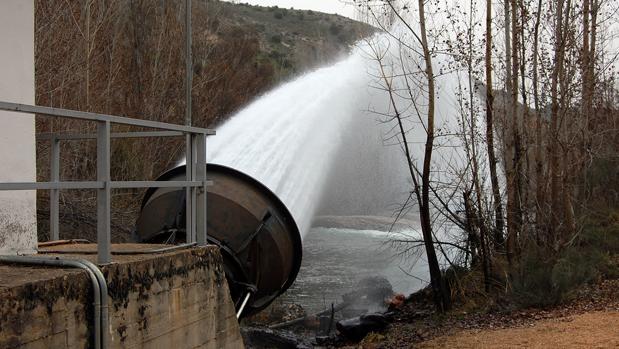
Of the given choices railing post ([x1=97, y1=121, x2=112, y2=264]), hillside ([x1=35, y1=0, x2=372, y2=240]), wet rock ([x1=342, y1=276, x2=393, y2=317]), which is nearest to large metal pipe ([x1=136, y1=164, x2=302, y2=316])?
railing post ([x1=97, y1=121, x2=112, y2=264])

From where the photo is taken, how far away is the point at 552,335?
30.8 ft

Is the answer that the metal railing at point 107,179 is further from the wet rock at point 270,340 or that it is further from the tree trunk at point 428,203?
the tree trunk at point 428,203

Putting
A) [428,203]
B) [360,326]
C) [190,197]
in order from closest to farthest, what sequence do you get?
[190,197]
[360,326]
[428,203]

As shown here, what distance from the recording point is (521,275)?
12.5 m

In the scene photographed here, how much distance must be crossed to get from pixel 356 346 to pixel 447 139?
5130 millimetres

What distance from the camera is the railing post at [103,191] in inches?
197

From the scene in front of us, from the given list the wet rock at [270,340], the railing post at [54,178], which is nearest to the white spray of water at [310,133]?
the wet rock at [270,340]

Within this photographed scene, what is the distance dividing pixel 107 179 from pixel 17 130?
5.97 feet

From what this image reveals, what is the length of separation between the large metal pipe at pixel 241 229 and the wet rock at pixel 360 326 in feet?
12.1

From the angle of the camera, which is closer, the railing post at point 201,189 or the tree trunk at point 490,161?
the railing post at point 201,189

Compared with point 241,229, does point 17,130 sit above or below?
above

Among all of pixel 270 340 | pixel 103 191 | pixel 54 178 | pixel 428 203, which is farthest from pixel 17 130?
pixel 428 203

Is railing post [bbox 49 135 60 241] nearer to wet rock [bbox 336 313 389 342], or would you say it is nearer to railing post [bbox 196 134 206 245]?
railing post [bbox 196 134 206 245]

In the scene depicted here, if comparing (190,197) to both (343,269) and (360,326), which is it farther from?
(343,269)
